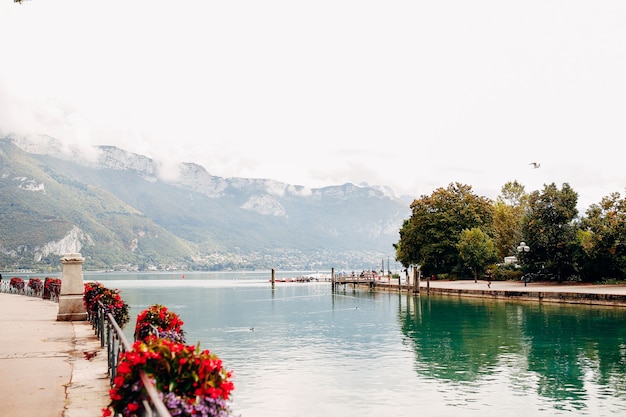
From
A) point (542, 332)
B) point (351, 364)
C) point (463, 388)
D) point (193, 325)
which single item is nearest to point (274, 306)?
point (193, 325)

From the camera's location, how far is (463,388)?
2092cm

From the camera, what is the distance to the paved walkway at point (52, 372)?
9.89m

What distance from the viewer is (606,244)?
5662cm

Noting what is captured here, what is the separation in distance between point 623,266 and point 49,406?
57.2 metres

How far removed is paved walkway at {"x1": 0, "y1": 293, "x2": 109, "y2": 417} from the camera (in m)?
9.89

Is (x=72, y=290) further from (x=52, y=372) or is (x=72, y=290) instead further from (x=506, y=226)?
(x=506, y=226)

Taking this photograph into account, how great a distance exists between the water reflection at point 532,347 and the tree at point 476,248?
1173 inches

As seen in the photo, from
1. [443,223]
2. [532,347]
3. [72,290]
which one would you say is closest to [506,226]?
[443,223]

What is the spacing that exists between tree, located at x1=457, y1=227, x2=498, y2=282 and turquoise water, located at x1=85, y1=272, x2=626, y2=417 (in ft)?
99.0

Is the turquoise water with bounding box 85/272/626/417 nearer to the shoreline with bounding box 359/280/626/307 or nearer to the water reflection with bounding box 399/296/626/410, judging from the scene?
the water reflection with bounding box 399/296/626/410

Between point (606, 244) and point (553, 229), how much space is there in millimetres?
7980

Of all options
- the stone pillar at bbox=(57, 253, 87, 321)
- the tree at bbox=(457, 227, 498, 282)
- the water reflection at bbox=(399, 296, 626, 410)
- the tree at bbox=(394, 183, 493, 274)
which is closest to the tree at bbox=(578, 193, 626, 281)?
the water reflection at bbox=(399, 296, 626, 410)

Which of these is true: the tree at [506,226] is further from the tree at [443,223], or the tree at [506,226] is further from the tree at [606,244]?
the tree at [606,244]

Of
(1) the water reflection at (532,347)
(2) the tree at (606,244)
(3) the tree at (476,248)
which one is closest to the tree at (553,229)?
(2) the tree at (606,244)
